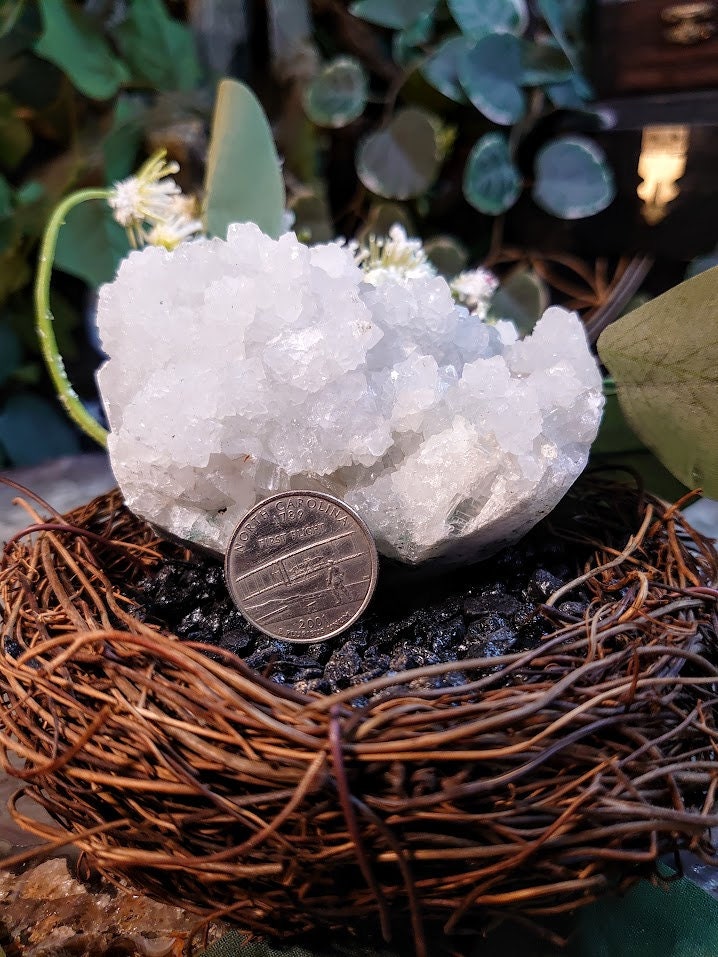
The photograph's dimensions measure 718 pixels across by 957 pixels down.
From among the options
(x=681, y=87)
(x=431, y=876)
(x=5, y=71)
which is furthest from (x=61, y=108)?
(x=431, y=876)

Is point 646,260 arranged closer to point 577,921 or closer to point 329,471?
point 329,471

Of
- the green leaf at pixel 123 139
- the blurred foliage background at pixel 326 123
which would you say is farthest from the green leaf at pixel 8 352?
the green leaf at pixel 123 139

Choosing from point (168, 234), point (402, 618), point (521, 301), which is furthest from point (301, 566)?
point (521, 301)

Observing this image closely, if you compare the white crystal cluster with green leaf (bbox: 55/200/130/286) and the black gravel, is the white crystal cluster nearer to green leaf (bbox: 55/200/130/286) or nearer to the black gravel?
the black gravel

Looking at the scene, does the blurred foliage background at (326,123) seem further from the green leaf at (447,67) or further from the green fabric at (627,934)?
the green fabric at (627,934)

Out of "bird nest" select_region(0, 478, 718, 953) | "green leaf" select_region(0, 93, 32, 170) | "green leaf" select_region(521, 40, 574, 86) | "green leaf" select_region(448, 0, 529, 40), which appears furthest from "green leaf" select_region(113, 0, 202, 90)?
"bird nest" select_region(0, 478, 718, 953)

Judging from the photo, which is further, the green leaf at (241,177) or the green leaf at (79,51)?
the green leaf at (79,51)
